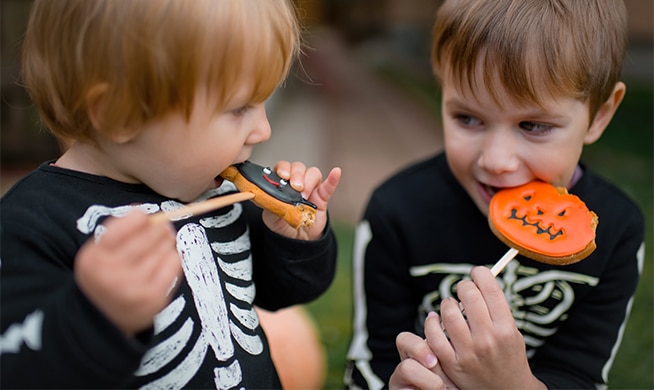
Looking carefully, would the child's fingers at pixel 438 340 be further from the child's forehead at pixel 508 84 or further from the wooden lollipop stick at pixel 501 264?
the child's forehead at pixel 508 84

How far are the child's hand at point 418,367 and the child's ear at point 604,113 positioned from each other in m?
0.73

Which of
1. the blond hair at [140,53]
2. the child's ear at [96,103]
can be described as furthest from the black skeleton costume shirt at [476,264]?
the child's ear at [96,103]

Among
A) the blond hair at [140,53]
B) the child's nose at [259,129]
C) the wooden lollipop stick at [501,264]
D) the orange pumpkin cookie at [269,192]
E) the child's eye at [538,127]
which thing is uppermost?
the blond hair at [140,53]

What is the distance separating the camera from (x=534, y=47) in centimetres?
157

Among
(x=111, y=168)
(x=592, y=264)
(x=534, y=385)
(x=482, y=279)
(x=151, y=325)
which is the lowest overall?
(x=534, y=385)

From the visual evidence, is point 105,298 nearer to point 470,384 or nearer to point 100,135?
point 100,135

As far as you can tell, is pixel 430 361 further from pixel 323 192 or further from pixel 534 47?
pixel 534 47

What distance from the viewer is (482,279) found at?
1486mm

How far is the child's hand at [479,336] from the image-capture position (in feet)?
4.85

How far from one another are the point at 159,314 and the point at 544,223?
94 cm

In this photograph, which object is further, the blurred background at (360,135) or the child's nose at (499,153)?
the blurred background at (360,135)

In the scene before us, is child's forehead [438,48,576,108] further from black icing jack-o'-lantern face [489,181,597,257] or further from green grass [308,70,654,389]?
green grass [308,70,654,389]

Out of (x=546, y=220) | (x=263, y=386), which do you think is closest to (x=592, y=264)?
(x=546, y=220)

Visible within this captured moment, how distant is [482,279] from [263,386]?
0.54m
